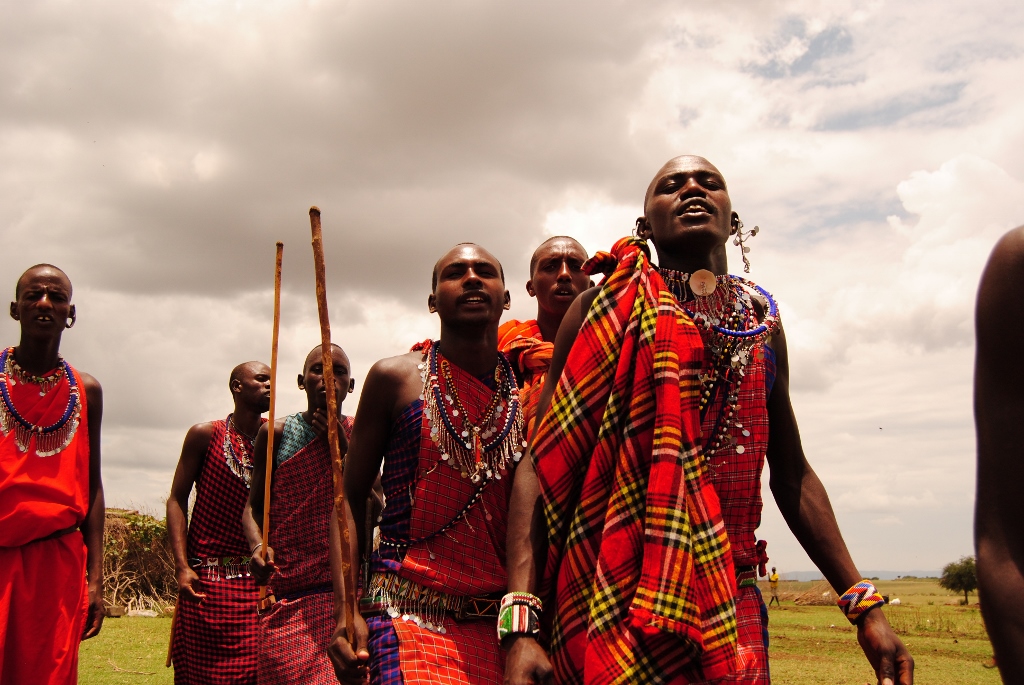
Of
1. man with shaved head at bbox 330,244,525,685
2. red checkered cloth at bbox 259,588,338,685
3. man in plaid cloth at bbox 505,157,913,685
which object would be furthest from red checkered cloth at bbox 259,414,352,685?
man in plaid cloth at bbox 505,157,913,685

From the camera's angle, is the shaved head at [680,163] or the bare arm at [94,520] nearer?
the shaved head at [680,163]

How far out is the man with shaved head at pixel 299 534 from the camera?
6.51m

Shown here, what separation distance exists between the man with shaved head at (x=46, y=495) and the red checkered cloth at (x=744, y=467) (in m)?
4.05

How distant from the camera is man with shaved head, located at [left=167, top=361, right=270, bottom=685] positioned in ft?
23.9

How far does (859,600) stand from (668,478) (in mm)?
842

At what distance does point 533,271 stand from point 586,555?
2332 mm

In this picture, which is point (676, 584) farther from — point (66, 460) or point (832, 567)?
point (66, 460)

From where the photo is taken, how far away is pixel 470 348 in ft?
13.5

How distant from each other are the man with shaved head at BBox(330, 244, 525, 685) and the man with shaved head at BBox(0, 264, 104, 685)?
2514 mm

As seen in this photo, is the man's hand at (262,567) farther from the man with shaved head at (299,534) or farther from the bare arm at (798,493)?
the bare arm at (798,493)

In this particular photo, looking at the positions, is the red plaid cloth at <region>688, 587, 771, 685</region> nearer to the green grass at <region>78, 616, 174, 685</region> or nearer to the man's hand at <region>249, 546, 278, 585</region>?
the man's hand at <region>249, 546, 278, 585</region>

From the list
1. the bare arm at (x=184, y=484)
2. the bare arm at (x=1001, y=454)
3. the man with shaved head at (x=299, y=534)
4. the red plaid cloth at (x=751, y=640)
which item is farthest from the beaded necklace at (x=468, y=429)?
the bare arm at (x=184, y=484)

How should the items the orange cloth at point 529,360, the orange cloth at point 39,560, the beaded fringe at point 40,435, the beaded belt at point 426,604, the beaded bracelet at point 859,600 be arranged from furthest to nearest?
the beaded fringe at point 40,435, the orange cloth at point 39,560, the orange cloth at point 529,360, the beaded belt at point 426,604, the beaded bracelet at point 859,600

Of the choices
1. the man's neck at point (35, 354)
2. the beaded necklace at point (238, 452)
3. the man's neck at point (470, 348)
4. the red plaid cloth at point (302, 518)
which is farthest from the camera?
the beaded necklace at point (238, 452)
